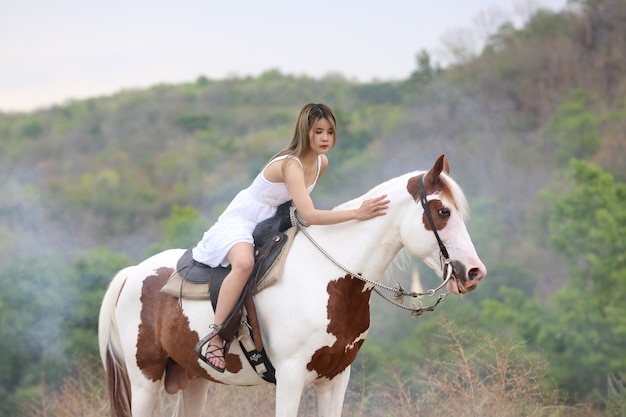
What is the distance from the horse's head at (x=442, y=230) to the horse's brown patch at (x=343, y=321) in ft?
1.50

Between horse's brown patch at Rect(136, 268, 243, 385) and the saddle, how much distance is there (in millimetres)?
236

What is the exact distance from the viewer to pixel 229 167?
2352 inches

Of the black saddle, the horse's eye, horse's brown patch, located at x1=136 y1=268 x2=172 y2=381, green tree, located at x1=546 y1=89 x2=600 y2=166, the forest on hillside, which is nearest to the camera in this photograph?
the horse's eye

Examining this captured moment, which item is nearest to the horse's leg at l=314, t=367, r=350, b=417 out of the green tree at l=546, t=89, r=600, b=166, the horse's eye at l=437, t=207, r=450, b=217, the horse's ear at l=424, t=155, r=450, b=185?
the horse's eye at l=437, t=207, r=450, b=217

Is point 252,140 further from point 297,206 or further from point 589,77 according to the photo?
point 297,206

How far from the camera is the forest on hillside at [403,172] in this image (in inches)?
857

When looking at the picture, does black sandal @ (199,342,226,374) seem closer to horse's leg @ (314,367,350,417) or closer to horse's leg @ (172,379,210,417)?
horse's leg @ (314,367,350,417)

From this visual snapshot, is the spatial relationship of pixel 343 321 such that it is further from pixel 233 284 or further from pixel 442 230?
pixel 442 230

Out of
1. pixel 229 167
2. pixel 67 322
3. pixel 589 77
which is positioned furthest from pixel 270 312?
pixel 589 77

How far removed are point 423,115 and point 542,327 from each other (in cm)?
3503

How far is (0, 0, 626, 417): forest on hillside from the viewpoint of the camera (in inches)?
857

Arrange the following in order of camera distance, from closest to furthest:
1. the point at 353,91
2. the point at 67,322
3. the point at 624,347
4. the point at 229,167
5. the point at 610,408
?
the point at 610,408 < the point at 67,322 < the point at 624,347 < the point at 229,167 < the point at 353,91

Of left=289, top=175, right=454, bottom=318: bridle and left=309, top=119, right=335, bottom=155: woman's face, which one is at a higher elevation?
left=309, top=119, right=335, bottom=155: woman's face

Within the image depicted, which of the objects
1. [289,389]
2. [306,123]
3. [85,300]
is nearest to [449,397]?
[289,389]
